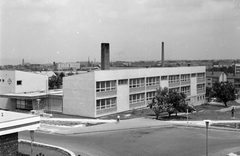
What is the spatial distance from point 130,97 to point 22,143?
74.7ft

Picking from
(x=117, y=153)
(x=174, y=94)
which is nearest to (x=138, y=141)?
(x=117, y=153)

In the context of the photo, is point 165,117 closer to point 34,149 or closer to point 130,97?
point 130,97

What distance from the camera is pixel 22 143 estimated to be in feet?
76.2

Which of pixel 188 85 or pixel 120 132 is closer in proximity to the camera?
pixel 120 132

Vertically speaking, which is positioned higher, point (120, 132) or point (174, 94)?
point (174, 94)

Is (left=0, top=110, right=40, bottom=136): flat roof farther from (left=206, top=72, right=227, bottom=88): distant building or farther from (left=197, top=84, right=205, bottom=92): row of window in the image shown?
(left=206, top=72, right=227, bottom=88): distant building

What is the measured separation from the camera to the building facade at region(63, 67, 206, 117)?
124 ft

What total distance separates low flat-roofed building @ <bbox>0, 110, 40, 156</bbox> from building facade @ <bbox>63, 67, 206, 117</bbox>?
21641mm

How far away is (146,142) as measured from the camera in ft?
76.2

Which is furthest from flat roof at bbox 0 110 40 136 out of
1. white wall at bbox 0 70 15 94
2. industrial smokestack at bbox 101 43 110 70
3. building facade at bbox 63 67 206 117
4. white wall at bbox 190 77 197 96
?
white wall at bbox 190 77 197 96

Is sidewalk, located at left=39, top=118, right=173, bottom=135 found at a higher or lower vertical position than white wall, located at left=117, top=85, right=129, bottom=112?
lower

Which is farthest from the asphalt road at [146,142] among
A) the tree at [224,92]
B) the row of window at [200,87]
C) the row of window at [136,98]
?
the row of window at [200,87]

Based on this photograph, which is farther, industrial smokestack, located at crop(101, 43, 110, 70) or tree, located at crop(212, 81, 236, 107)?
tree, located at crop(212, 81, 236, 107)

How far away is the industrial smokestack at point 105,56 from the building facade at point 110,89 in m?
2.68
